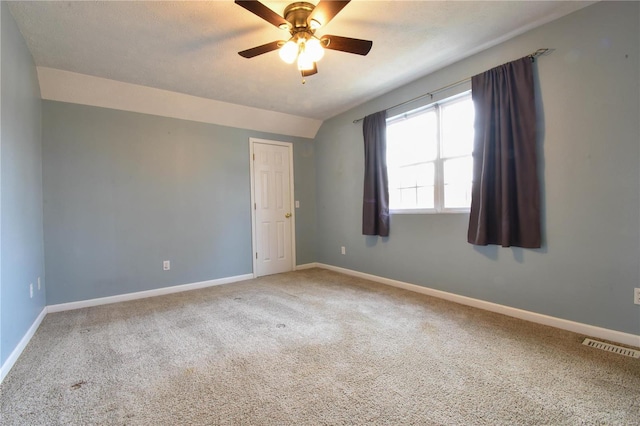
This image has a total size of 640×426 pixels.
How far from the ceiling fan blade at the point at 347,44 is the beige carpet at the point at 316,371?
224 centimetres

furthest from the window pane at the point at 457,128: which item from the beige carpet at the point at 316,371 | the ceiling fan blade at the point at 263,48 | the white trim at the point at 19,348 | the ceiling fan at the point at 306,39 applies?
the white trim at the point at 19,348

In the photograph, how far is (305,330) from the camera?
2.47 metres

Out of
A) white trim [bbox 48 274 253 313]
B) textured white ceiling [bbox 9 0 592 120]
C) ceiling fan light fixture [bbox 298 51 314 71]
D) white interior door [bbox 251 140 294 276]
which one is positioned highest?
textured white ceiling [bbox 9 0 592 120]

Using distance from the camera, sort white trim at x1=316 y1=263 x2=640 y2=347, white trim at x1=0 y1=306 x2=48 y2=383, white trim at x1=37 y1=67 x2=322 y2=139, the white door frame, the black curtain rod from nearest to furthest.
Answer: white trim at x1=0 y1=306 x2=48 y2=383, white trim at x1=316 y1=263 x2=640 y2=347, the black curtain rod, white trim at x1=37 y1=67 x2=322 y2=139, the white door frame

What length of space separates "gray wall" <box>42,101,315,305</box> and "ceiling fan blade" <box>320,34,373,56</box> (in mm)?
2549

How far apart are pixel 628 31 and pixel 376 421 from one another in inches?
119

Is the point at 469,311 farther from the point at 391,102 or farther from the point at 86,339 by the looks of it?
the point at 86,339

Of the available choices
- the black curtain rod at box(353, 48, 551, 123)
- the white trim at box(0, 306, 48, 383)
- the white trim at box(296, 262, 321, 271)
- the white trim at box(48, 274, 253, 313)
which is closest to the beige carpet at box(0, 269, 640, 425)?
the white trim at box(0, 306, 48, 383)

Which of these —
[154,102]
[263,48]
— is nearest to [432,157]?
[263,48]

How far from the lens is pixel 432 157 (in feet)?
10.9

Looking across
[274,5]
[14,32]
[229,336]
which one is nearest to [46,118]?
[14,32]

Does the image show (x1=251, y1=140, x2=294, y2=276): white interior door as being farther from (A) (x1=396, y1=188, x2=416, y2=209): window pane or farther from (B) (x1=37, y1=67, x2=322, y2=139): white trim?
(A) (x1=396, y1=188, x2=416, y2=209): window pane

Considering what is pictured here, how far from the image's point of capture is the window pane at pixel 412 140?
3.33 m

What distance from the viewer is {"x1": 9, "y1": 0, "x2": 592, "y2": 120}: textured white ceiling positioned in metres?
2.17
